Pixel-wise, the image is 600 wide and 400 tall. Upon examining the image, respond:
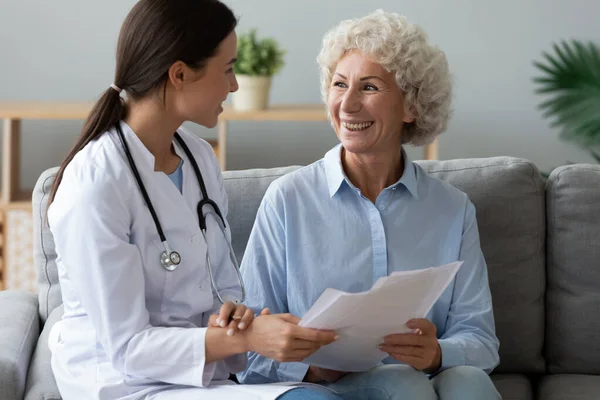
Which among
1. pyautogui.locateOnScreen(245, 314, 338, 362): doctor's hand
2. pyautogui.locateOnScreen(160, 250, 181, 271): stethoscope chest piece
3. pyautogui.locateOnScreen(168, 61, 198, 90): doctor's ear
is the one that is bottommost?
pyautogui.locateOnScreen(245, 314, 338, 362): doctor's hand

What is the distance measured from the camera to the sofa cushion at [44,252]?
2.20 metres

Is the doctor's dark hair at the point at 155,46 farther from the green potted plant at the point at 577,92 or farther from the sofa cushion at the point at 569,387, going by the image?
the green potted plant at the point at 577,92

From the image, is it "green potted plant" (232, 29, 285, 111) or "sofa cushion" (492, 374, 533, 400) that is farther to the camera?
"green potted plant" (232, 29, 285, 111)

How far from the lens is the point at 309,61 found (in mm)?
4152

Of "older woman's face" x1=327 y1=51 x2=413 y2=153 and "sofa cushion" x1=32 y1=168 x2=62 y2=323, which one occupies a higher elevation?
"older woman's face" x1=327 y1=51 x2=413 y2=153

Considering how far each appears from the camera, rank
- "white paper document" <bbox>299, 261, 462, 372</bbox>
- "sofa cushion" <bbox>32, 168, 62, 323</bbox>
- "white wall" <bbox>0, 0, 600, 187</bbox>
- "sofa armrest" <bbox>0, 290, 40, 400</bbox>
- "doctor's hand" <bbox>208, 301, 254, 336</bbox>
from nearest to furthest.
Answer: "white paper document" <bbox>299, 261, 462, 372</bbox> < "doctor's hand" <bbox>208, 301, 254, 336</bbox> < "sofa armrest" <bbox>0, 290, 40, 400</bbox> < "sofa cushion" <bbox>32, 168, 62, 323</bbox> < "white wall" <bbox>0, 0, 600, 187</bbox>

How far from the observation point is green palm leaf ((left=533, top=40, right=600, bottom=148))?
12.4 ft

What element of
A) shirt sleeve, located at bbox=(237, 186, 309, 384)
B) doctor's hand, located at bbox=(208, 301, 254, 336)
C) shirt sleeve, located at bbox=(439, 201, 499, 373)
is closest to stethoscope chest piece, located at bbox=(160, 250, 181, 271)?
doctor's hand, located at bbox=(208, 301, 254, 336)

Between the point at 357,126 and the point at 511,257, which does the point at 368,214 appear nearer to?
the point at 357,126

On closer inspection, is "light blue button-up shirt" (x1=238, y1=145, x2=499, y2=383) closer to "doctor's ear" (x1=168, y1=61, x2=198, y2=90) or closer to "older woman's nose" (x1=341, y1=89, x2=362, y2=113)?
"older woman's nose" (x1=341, y1=89, x2=362, y2=113)

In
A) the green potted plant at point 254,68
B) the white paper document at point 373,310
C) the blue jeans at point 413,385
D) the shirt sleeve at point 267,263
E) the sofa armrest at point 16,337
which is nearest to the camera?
the white paper document at point 373,310

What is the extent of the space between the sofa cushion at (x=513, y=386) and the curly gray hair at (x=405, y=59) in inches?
24.4

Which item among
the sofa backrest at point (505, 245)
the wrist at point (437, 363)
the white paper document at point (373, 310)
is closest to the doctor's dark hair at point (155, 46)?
the white paper document at point (373, 310)

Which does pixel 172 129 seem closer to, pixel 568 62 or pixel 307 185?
pixel 307 185
